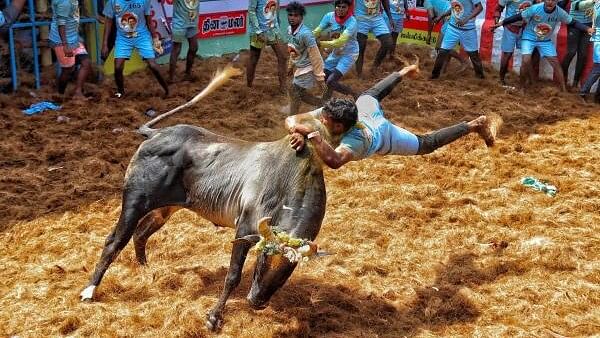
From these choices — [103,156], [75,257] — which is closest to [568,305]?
[75,257]

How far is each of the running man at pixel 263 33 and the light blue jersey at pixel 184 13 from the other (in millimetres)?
1089

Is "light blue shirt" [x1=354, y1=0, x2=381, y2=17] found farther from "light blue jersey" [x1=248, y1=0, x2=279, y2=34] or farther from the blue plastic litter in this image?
the blue plastic litter

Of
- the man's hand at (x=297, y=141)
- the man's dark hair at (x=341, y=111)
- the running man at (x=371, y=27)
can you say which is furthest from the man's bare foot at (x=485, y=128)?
the running man at (x=371, y=27)

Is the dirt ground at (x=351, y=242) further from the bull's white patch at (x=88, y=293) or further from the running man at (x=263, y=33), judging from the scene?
the running man at (x=263, y=33)

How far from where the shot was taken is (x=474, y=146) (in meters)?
9.53

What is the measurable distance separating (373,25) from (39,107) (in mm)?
5438

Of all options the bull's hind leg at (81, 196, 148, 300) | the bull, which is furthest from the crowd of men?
the bull's hind leg at (81, 196, 148, 300)

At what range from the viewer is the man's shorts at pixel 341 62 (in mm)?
10602

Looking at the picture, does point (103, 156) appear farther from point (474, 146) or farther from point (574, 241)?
point (574, 241)

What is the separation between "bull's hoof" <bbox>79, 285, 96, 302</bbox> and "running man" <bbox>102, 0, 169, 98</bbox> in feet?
19.1

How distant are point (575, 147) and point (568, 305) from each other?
14.1 feet

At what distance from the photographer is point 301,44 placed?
9.61 metres

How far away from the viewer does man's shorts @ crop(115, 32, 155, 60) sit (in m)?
11.2

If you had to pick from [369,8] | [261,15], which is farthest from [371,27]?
[261,15]
